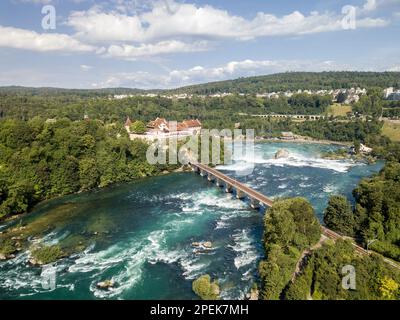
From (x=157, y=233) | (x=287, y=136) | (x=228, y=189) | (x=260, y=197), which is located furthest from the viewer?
(x=287, y=136)

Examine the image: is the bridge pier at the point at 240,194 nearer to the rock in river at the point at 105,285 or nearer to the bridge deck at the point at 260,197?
the bridge deck at the point at 260,197

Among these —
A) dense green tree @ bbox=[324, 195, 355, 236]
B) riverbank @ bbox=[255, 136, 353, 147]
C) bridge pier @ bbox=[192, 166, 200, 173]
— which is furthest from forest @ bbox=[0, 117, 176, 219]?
riverbank @ bbox=[255, 136, 353, 147]

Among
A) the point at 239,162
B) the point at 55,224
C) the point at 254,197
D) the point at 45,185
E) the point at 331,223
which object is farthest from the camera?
the point at 239,162

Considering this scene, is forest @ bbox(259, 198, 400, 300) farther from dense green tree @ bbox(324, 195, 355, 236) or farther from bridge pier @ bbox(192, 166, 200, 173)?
bridge pier @ bbox(192, 166, 200, 173)

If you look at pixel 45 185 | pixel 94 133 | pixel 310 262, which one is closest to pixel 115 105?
pixel 94 133

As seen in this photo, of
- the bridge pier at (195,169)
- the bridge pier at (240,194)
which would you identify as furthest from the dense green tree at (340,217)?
the bridge pier at (195,169)

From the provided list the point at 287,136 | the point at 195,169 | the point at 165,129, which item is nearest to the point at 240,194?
the point at 195,169

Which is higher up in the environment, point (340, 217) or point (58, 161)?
point (58, 161)

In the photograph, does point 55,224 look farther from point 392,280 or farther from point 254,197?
point 392,280

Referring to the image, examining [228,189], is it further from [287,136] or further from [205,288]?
[287,136]
